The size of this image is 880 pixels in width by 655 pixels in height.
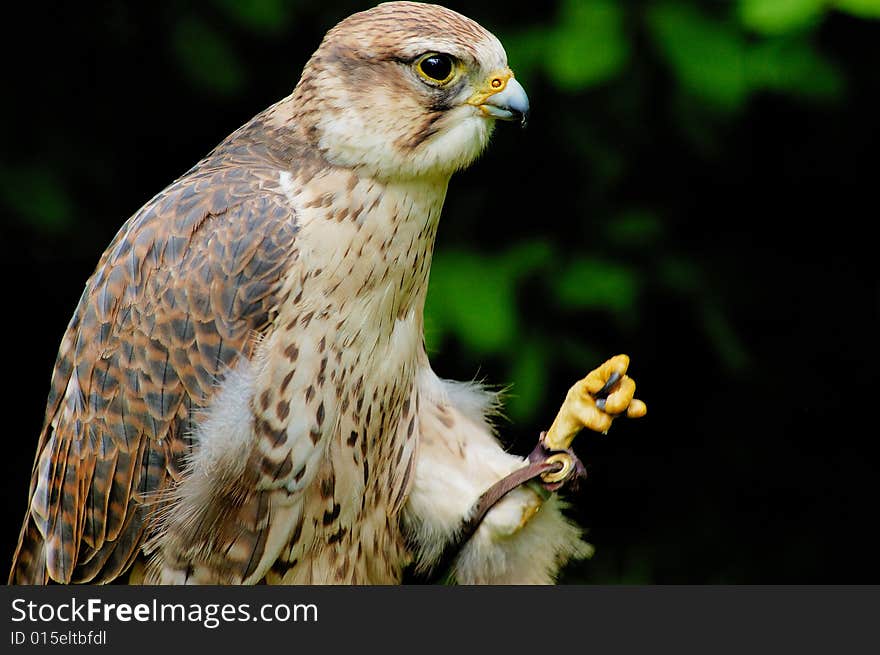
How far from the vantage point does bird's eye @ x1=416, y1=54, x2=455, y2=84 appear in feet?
8.27

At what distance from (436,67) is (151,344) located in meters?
0.86

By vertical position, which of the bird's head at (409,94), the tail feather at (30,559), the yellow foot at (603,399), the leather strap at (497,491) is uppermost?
the bird's head at (409,94)

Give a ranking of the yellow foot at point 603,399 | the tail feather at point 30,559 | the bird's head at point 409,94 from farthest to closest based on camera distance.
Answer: the tail feather at point 30,559 → the yellow foot at point 603,399 → the bird's head at point 409,94

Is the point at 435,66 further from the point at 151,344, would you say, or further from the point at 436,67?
the point at 151,344

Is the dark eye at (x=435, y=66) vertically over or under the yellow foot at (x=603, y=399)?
over

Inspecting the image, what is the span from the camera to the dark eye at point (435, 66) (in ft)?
8.27

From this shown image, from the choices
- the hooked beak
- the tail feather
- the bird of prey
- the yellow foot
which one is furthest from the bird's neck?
the tail feather

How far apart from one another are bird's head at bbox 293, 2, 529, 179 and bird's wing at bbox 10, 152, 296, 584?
0.22 meters

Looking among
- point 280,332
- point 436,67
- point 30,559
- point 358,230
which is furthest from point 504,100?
point 30,559

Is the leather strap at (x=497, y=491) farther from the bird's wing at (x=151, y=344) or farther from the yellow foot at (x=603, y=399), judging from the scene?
the bird's wing at (x=151, y=344)

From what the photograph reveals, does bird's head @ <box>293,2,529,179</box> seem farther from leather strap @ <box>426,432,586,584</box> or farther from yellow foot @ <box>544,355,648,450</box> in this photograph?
leather strap @ <box>426,432,586,584</box>

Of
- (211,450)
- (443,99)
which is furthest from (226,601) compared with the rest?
(443,99)

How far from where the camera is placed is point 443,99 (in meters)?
2.55

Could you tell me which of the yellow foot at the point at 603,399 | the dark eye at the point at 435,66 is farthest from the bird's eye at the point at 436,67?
the yellow foot at the point at 603,399
